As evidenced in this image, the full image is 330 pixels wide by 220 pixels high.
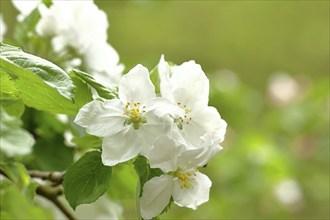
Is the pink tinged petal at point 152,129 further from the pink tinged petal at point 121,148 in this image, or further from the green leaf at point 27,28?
the green leaf at point 27,28

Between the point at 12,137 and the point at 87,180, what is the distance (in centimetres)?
16

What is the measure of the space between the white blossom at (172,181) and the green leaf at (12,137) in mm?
183

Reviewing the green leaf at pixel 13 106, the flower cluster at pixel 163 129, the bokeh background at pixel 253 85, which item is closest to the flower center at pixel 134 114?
the flower cluster at pixel 163 129

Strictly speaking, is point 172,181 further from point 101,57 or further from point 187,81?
point 101,57

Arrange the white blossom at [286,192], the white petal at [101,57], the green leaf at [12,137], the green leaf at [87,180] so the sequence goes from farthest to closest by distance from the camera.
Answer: the white blossom at [286,192] < the white petal at [101,57] < the green leaf at [12,137] < the green leaf at [87,180]

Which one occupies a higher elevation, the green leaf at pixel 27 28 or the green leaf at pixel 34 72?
the green leaf at pixel 34 72

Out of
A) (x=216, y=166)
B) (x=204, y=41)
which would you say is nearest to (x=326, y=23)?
(x=204, y=41)

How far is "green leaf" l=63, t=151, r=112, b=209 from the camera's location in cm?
63

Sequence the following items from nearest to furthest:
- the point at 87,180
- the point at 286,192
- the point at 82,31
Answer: the point at 87,180 < the point at 82,31 < the point at 286,192

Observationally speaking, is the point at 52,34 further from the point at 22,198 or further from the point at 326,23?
the point at 326,23

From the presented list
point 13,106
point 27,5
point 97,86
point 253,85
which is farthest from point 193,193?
point 253,85

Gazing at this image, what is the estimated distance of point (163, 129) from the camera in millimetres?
584

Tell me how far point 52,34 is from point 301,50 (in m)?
2.90

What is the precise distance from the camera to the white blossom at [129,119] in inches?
23.2
